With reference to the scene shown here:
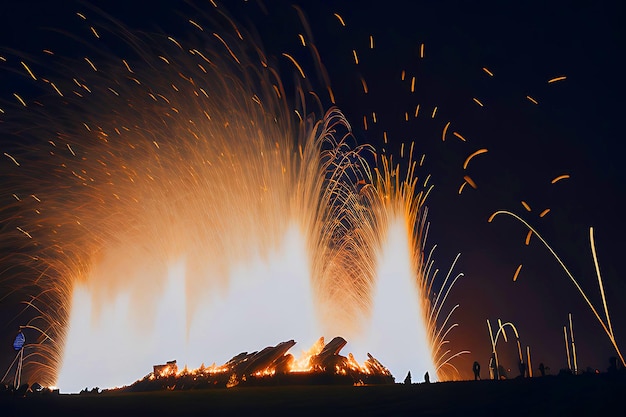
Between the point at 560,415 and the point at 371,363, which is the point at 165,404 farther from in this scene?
the point at 371,363

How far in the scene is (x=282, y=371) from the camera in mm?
62031

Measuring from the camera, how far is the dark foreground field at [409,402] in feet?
90.5

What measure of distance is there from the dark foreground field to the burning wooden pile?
54.0 feet

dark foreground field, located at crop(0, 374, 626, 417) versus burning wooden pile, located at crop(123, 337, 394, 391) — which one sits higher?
burning wooden pile, located at crop(123, 337, 394, 391)

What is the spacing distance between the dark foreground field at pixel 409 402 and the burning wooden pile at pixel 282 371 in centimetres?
1647

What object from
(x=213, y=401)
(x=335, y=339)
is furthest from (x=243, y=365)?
(x=213, y=401)

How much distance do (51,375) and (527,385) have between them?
324 ft

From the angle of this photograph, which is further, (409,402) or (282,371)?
(282,371)

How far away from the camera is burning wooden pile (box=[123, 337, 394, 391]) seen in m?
59.8

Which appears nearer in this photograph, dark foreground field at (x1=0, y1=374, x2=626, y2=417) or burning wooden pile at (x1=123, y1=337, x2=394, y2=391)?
dark foreground field at (x1=0, y1=374, x2=626, y2=417)

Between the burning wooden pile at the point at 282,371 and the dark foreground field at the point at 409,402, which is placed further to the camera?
the burning wooden pile at the point at 282,371

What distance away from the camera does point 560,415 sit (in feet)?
85.6

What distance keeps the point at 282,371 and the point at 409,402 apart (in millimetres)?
32346

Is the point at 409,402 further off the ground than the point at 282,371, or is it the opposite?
the point at 282,371
